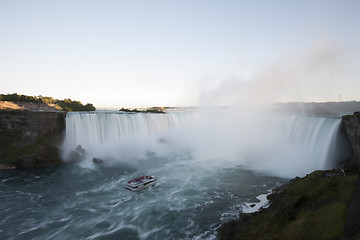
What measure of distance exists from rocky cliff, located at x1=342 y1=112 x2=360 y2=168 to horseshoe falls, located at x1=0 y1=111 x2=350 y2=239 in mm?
1608

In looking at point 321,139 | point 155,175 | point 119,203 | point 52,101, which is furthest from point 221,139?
point 52,101

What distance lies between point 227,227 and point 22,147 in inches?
1302

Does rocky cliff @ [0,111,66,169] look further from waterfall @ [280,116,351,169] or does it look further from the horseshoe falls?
waterfall @ [280,116,351,169]

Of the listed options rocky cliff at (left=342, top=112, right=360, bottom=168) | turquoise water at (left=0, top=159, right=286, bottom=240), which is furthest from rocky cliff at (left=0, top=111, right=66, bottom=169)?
rocky cliff at (left=342, top=112, right=360, bottom=168)

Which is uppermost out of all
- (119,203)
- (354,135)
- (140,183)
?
(354,135)

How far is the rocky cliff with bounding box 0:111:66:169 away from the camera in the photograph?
2888cm

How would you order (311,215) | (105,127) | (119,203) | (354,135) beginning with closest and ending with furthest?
(311,215) < (119,203) < (354,135) < (105,127)

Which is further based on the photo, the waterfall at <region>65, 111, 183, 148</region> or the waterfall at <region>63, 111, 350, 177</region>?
the waterfall at <region>65, 111, 183, 148</region>

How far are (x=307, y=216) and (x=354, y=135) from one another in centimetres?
1459

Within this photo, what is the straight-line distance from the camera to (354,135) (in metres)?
19.5

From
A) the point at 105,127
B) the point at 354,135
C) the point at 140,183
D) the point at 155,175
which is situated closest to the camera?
the point at 354,135

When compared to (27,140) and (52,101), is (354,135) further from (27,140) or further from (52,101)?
(52,101)

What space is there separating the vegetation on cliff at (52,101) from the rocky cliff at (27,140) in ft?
87.7

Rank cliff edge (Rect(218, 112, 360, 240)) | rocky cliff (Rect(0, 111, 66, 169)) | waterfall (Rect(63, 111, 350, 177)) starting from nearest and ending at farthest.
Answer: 1. cliff edge (Rect(218, 112, 360, 240))
2. waterfall (Rect(63, 111, 350, 177))
3. rocky cliff (Rect(0, 111, 66, 169))
